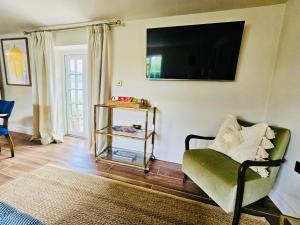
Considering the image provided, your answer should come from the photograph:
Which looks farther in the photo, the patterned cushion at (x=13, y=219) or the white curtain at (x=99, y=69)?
the white curtain at (x=99, y=69)

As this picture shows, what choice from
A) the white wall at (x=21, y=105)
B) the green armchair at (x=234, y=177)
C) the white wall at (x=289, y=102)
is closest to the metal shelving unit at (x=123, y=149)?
the green armchair at (x=234, y=177)

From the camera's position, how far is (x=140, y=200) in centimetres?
159

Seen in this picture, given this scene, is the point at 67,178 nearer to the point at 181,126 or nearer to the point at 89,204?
the point at 89,204

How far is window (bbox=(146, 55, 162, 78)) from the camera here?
2.19 metres

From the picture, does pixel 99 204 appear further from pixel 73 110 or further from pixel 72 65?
pixel 72 65

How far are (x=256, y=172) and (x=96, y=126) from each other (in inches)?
86.1

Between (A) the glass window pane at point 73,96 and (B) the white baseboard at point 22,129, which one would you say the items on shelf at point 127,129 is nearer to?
(A) the glass window pane at point 73,96

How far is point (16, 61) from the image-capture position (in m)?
3.21

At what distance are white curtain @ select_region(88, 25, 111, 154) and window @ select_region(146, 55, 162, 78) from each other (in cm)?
69

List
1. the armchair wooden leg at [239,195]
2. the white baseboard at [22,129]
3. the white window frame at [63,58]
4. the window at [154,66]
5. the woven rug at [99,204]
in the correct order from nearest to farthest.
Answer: the armchair wooden leg at [239,195] → the woven rug at [99,204] → the window at [154,66] → the white window frame at [63,58] → the white baseboard at [22,129]

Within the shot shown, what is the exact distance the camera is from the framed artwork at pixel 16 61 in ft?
10.2

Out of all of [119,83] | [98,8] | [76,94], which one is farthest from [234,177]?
[76,94]

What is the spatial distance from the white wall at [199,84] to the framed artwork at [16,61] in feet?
6.91

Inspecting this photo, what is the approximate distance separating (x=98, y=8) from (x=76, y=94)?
177 centimetres
